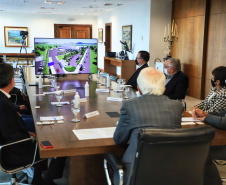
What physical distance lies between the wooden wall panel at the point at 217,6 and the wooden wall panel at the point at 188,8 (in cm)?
19

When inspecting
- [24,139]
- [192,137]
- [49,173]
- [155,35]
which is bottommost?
[49,173]

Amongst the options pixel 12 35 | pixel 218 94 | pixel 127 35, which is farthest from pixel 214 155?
pixel 12 35

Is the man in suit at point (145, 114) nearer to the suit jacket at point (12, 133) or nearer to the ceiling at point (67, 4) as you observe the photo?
the suit jacket at point (12, 133)

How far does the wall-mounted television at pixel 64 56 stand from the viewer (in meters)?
4.65

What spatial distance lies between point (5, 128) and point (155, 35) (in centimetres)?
690

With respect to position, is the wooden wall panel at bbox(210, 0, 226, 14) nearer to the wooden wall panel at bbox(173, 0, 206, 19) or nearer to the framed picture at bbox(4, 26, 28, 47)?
the wooden wall panel at bbox(173, 0, 206, 19)

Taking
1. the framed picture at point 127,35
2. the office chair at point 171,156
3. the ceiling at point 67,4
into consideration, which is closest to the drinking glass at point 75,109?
the office chair at point 171,156

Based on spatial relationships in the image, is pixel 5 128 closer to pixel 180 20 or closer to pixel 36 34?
pixel 180 20

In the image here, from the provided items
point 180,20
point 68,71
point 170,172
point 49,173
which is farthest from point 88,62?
point 180,20

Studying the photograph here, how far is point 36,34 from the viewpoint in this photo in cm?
1494

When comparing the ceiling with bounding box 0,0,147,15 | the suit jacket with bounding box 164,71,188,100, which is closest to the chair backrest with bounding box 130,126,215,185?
the suit jacket with bounding box 164,71,188,100

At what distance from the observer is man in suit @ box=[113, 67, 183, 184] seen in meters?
1.79

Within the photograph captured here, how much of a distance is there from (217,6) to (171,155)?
18.9 feet

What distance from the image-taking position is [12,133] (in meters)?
2.26
